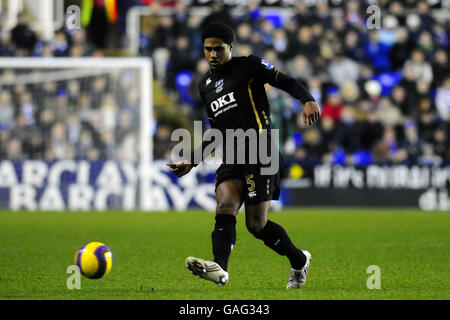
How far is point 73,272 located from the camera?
805 cm

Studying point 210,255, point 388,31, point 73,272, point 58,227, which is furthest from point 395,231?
point 388,31

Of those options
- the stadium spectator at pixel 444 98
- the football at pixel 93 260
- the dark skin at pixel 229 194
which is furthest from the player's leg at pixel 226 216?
the stadium spectator at pixel 444 98

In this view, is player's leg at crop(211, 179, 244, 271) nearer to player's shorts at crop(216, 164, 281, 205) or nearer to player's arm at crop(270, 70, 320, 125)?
player's shorts at crop(216, 164, 281, 205)

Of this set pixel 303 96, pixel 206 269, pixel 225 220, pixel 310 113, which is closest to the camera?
pixel 206 269

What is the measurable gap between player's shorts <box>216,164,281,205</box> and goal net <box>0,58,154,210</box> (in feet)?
35.4

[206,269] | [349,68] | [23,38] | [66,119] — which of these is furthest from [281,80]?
[349,68]

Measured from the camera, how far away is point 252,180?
6.76 meters

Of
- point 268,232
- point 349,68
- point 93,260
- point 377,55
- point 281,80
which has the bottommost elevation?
point 93,260

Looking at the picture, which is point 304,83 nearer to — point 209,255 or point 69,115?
point 69,115

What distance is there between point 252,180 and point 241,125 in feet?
1.42

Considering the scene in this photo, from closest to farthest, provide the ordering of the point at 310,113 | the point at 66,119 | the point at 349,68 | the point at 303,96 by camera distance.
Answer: the point at 310,113 < the point at 303,96 < the point at 66,119 < the point at 349,68

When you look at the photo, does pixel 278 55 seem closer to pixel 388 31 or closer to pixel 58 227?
pixel 388 31

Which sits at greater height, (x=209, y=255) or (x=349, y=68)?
(x=349, y=68)
